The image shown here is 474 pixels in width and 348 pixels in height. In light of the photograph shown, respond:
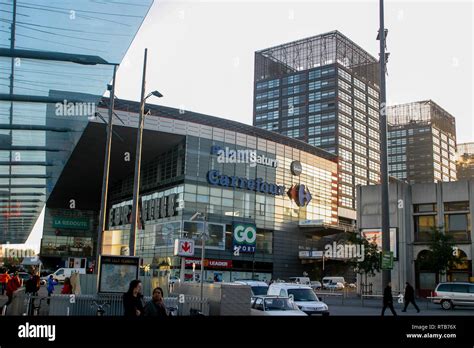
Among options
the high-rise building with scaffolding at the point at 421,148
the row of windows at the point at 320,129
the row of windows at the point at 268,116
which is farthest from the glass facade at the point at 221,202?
the high-rise building with scaffolding at the point at 421,148

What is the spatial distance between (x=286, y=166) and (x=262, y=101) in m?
72.4

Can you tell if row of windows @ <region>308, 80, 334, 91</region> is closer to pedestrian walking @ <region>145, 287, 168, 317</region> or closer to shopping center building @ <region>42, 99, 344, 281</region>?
shopping center building @ <region>42, 99, 344, 281</region>

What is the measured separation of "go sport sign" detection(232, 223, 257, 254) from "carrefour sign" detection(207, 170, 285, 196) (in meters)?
5.19

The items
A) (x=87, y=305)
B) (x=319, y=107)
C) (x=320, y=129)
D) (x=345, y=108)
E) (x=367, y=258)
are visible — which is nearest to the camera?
(x=87, y=305)

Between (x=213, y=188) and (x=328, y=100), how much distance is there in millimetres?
76401

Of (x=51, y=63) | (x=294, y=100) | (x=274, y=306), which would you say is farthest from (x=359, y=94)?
(x=51, y=63)

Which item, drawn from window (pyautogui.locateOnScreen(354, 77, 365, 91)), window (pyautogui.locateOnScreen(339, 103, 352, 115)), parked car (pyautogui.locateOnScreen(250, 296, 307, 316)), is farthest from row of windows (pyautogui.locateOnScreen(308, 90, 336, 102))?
parked car (pyautogui.locateOnScreen(250, 296, 307, 316))

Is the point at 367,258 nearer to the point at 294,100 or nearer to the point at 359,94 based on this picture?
the point at 294,100

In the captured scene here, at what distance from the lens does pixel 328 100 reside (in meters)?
138

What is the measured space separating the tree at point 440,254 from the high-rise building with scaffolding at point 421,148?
138879 mm

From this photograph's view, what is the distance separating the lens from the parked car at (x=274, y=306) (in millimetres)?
18225

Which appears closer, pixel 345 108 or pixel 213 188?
pixel 213 188

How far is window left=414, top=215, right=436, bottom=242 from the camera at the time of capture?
47.8 meters

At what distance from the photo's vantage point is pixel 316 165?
86.1 meters
